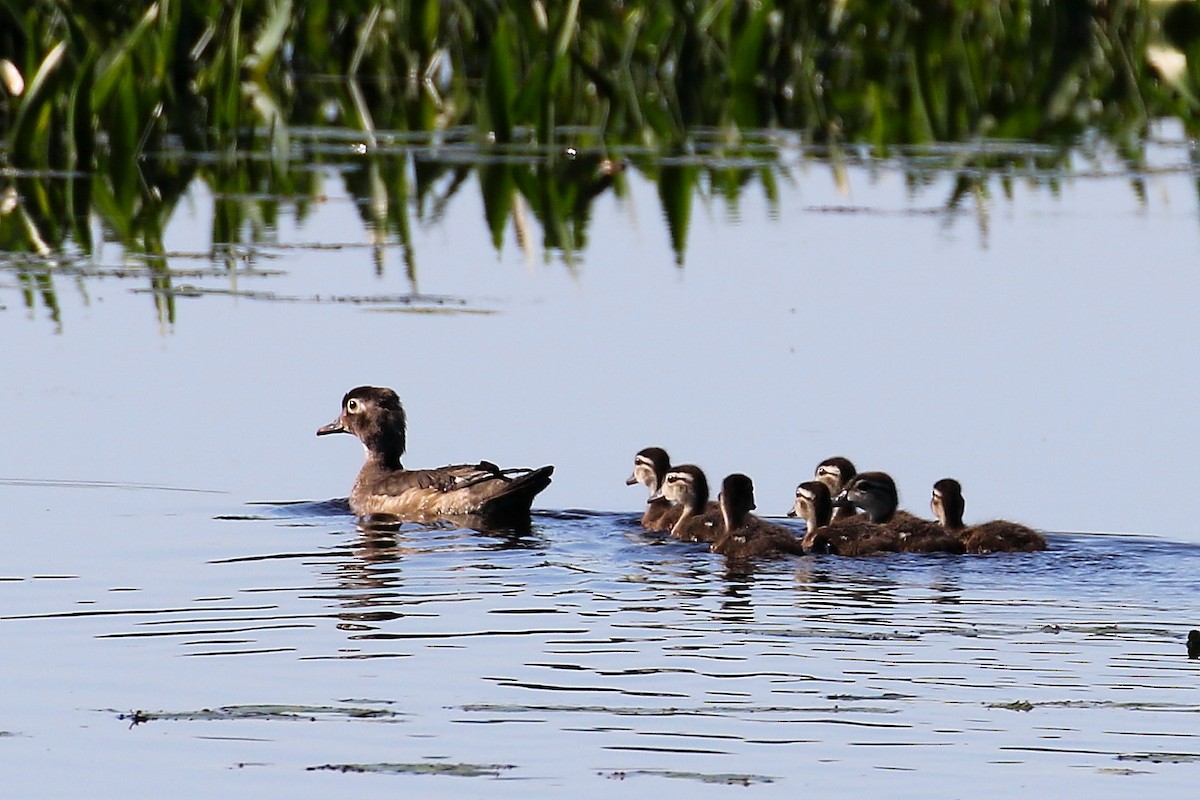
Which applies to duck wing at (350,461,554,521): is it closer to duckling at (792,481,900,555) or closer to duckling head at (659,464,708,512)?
duckling head at (659,464,708,512)

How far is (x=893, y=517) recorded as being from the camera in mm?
9828

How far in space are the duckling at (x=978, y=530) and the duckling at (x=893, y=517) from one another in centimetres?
5

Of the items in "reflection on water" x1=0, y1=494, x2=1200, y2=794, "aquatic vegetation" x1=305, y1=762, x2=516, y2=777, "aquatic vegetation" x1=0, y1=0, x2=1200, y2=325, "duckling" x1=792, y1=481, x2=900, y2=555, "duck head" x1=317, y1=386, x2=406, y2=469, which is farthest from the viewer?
"aquatic vegetation" x1=0, y1=0, x2=1200, y2=325

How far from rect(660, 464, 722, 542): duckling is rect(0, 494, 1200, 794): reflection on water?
0.53 m

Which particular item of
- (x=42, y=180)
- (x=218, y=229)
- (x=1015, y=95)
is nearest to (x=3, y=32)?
(x=42, y=180)

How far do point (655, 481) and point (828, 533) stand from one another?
2.47ft

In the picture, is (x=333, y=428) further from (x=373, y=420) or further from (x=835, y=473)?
(x=835, y=473)

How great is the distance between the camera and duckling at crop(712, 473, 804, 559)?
9.23 meters

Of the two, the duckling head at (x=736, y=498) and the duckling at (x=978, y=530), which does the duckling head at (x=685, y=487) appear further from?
the duckling at (x=978, y=530)

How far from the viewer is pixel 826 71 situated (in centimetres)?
2517

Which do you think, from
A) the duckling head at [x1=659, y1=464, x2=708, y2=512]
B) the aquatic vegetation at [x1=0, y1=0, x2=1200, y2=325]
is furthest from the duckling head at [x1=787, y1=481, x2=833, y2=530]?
the aquatic vegetation at [x1=0, y1=0, x2=1200, y2=325]

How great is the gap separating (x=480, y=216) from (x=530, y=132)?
513 cm

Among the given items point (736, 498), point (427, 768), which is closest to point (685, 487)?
point (736, 498)

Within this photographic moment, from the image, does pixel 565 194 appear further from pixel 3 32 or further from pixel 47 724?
pixel 47 724
